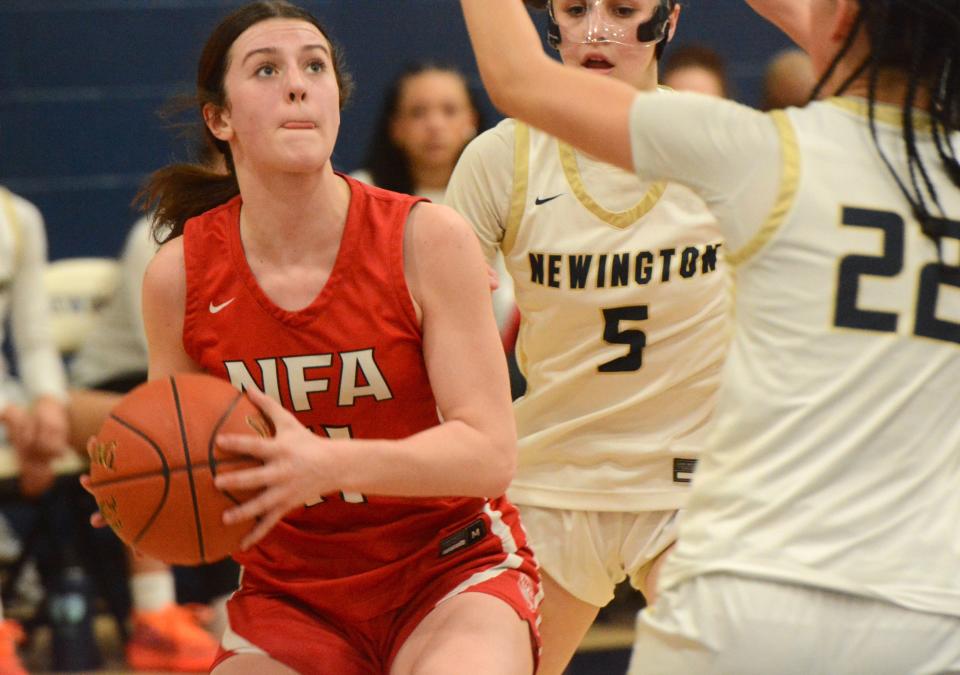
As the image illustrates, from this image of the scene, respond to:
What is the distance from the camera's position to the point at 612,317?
343 centimetres

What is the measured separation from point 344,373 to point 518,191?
0.79m

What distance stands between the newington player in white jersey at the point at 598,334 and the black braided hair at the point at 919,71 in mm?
1245

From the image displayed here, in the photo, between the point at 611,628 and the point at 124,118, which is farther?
the point at 124,118

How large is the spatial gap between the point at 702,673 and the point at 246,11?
1724 mm

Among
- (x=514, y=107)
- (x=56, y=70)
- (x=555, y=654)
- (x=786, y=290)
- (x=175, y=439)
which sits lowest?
(x=555, y=654)

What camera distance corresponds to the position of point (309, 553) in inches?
120

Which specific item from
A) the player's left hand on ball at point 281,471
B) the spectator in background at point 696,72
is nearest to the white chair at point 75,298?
the spectator in background at point 696,72

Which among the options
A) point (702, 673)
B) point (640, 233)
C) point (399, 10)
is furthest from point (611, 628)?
point (702, 673)

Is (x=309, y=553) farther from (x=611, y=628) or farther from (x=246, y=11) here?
(x=611, y=628)

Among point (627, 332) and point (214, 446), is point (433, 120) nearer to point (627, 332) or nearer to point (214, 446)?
point (627, 332)

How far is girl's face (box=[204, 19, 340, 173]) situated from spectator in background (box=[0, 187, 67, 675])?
2.46 metres

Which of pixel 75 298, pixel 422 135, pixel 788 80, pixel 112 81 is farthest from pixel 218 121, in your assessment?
pixel 112 81

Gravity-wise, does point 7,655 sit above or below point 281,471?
below

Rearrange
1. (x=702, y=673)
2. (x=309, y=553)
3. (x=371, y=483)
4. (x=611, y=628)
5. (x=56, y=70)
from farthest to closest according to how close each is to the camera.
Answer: (x=56, y=70) → (x=611, y=628) → (x=309, y=553) → (x=371, y=483) → (x=702, y=673)
